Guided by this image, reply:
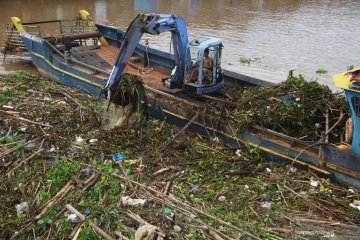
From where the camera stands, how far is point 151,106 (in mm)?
10172

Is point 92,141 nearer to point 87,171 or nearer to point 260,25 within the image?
point 87,171

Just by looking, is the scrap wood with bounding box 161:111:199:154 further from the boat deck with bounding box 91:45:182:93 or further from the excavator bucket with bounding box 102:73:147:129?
the boat deck with bounding box 91:45:182:93

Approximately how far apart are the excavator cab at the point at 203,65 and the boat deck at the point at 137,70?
0.71 meters

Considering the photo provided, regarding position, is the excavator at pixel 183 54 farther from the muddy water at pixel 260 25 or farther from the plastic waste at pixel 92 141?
the muddy water at pixel 260 25

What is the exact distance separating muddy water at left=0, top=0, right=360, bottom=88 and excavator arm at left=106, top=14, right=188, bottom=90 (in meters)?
7.20

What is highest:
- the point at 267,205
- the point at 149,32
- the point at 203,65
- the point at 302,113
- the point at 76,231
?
the point at 149,32

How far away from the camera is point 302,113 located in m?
8.29

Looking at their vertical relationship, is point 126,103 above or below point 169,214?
above

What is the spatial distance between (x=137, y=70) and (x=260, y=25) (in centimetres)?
1669

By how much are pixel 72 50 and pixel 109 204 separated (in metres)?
9.31

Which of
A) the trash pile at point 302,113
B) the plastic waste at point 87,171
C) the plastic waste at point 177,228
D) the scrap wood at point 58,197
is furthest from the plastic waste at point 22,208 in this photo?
the trash pile at point 302,113

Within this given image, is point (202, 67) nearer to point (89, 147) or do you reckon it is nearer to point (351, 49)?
point (89, 147)

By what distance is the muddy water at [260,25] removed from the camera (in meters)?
18.3

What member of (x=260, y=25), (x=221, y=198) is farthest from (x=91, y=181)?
(x=260, y=25)
